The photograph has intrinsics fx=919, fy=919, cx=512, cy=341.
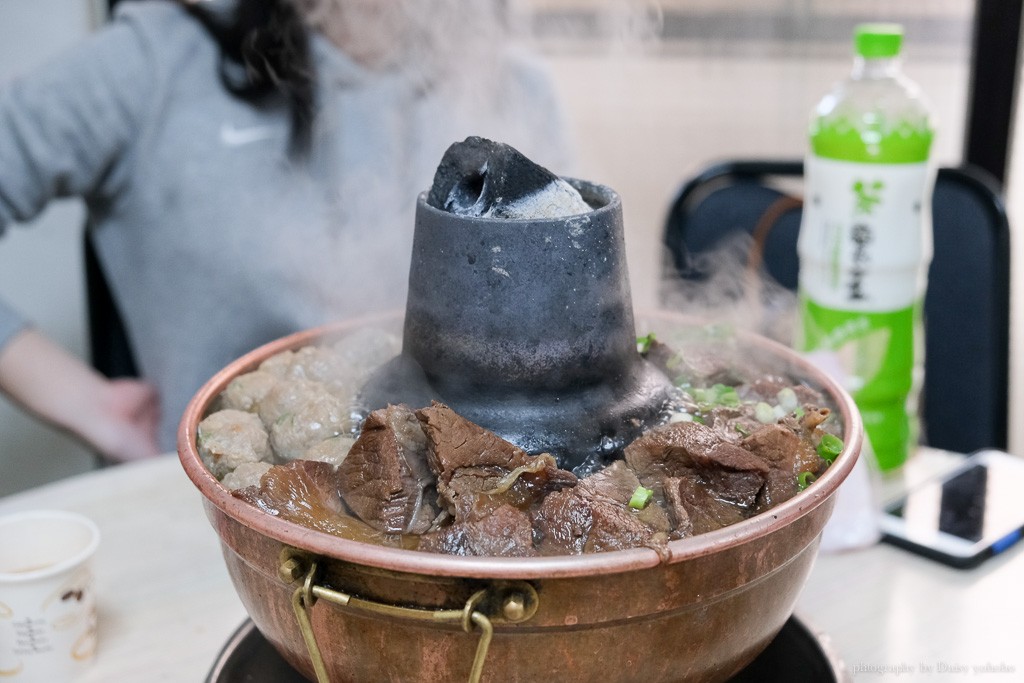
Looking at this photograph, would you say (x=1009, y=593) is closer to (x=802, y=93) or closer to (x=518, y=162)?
(x=518, y=162)

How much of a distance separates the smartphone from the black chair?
2.15ft

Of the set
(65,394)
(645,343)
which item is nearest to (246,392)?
(645,343)

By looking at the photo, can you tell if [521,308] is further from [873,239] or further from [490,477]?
[873,239]

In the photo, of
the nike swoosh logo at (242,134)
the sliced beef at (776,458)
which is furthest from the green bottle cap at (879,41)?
the nike swoosh logo at (242,134)

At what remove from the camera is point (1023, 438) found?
3744 millimetres

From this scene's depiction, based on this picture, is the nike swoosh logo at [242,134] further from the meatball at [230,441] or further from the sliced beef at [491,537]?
the sliced beef at [491,537]

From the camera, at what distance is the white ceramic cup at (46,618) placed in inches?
53.9

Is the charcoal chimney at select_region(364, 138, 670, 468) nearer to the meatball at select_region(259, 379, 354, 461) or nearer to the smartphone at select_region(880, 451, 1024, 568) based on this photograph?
the meatball at select_region(259, 379, 354, 461)

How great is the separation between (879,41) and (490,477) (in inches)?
55.8

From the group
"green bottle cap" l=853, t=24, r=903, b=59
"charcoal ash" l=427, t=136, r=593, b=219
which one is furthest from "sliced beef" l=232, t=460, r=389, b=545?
"green bottle cap" l=853, t=24, r=903, b=59

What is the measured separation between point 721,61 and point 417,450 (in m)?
5.62

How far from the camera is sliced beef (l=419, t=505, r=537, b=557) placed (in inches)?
39.6

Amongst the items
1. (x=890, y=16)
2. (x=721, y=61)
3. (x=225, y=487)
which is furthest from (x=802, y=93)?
(x=225, y=487)

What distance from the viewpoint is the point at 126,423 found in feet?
8.86
